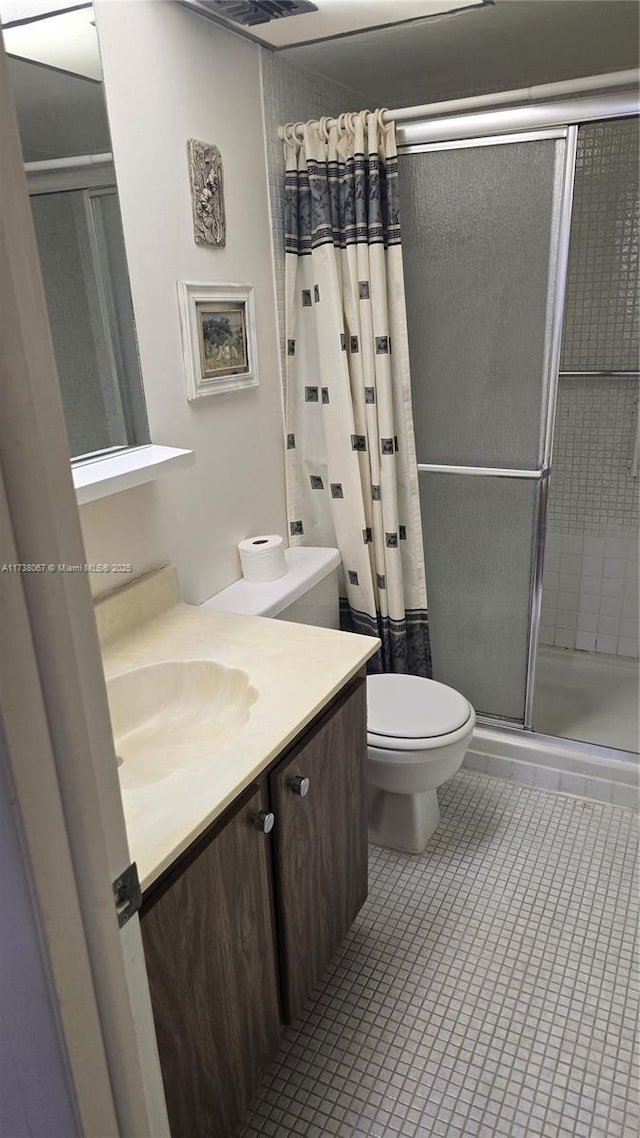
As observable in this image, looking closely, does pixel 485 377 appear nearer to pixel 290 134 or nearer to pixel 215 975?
pixel 290 134

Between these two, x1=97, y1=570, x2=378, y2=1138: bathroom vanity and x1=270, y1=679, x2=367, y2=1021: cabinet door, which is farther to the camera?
x1=270, y1=679, x2=367, y2=1021: cabinet door

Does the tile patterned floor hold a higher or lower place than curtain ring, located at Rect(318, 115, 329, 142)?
lower

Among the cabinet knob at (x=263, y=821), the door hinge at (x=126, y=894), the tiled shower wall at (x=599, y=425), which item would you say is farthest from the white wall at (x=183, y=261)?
the tiled shower wall at (x=599, y=425)

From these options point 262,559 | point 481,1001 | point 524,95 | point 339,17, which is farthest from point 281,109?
point 481,1001

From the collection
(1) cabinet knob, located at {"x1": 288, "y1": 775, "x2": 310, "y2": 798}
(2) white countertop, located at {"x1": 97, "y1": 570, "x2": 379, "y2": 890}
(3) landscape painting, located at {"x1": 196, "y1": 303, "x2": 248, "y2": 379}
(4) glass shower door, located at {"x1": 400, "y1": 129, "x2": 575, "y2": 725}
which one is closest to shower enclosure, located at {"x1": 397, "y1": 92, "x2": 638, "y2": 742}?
(4) glass shower door, located at {"x1": 400, "y1": 129, "x2": 575, "y2": 725}

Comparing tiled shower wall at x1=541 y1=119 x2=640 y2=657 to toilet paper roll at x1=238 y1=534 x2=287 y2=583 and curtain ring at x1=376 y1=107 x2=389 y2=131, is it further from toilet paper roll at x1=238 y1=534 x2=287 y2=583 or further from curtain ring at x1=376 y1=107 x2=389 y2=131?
toilet paper roll at x1=238 y1=534 x2=287 y2=583

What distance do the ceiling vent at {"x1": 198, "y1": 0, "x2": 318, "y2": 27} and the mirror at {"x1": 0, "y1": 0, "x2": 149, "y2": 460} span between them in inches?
14.5

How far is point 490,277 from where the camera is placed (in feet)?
7.30

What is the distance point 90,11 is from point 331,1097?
2.32 metres

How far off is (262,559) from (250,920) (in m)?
1.07

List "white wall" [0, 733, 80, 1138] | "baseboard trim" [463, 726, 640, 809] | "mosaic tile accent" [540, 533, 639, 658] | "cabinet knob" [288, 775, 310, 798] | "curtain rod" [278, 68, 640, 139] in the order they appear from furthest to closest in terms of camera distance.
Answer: "mosaic tile accent" [540, 533, 639, 658], "baseboard trim" [463, 726, 640, 809], "curtain rod" [278, 68, 640, 139], "cabinet knob" [288, 775, 310, 798], "white wall" [0, 733, 80, 1138]

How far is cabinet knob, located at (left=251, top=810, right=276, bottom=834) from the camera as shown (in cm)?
130

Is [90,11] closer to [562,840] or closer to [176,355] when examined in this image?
[176,355]

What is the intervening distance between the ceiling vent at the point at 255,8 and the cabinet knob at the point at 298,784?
1746 mm
